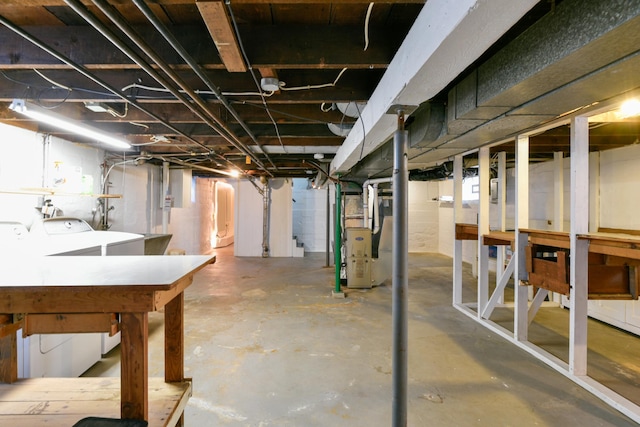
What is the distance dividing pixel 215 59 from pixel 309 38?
0.55 m

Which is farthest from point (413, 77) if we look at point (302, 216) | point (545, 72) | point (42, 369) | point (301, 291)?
point (302, 216)

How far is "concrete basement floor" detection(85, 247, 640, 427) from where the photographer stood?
1602 mm

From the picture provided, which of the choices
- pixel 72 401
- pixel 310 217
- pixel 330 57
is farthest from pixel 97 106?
pixel 310 217

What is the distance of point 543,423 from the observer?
1.54 m

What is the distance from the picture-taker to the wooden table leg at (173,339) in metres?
1.30

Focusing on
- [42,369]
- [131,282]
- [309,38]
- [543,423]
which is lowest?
[543,423]

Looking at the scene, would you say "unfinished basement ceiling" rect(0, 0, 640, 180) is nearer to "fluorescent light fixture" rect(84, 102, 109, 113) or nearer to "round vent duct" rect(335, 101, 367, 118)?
"round vent duct" rect(335, 101, 367, 118)

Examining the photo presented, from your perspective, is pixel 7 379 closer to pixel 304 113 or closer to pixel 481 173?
pixel 304 113

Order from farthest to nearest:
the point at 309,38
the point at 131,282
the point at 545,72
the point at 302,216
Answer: the point at 302,216 → the point at 309,38 → the point at 545,72 → the point at 131,282

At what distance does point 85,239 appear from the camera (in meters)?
2.59

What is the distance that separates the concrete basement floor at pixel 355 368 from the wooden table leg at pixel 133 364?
0.76 m

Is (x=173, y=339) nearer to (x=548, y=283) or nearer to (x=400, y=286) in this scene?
(x=400, y=286)

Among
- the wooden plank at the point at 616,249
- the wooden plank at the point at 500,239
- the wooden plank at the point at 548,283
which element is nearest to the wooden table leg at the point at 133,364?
the wooden plank at the point at 616,249

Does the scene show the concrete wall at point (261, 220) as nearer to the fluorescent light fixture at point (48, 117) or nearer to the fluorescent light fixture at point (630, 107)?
the fluorescent light fixture at point (48, 117)
